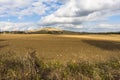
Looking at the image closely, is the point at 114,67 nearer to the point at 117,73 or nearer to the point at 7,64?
the point at 117,73

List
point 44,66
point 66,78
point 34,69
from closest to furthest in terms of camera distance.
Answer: point 66,78 → point 34,69 → point 44,66

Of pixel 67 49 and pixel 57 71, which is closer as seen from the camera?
pixel 57 71

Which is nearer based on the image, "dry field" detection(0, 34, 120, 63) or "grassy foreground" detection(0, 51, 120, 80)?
"grassy foreground" detection(0, 51, 120, 80)

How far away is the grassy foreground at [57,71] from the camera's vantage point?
579 inches

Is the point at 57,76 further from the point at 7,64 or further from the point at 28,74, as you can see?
the point at 7,64

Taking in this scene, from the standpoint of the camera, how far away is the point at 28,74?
15.0 metres

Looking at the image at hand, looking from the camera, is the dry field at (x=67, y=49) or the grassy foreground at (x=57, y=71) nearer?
the grassy foreground at (x=57, y=71)

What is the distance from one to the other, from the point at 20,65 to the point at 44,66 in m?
1.54

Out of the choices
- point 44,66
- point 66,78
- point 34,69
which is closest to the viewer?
point 66,78

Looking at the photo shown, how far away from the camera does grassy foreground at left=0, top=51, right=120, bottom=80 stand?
1470 cm

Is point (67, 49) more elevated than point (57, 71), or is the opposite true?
point (57, 71)

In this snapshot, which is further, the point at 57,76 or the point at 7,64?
the point at 7,64

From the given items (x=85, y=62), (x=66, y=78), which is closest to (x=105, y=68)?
(x=85, y=62)

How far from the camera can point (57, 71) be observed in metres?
15.3
